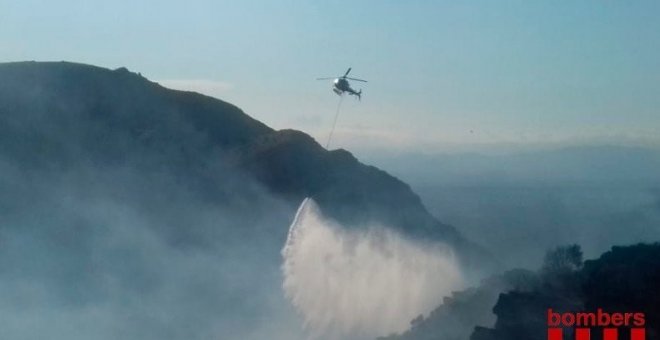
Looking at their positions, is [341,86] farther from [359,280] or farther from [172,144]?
[172,144]

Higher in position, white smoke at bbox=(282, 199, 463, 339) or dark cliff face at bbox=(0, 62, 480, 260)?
dark cliff face at bbox=(0, 62, 480, 260)

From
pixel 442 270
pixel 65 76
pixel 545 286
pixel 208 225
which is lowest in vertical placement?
pixel 545 286

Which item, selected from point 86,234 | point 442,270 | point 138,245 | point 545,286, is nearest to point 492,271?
point 442,270

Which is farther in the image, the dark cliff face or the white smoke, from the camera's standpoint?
the dark cliff face

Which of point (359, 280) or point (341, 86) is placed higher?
point (341, 86)

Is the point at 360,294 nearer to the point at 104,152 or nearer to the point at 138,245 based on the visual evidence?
the point at 138,245

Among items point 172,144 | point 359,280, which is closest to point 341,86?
point 359,280
